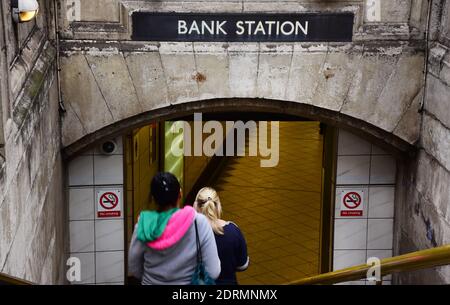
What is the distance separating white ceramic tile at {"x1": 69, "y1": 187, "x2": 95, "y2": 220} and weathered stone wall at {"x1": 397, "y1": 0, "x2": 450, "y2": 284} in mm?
2865

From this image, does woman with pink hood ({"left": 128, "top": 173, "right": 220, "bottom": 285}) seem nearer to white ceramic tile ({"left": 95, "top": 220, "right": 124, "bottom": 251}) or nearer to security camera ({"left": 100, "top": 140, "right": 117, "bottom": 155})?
security camera ({"left": 100, "top": 140, "right": 117, "bottom": 155})

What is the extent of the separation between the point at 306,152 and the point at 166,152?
196 inches

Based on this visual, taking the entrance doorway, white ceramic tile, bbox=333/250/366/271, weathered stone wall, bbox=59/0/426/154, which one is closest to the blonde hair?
weathered stone wall, bbox=59/0/426/154

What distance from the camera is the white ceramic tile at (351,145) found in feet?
23.6

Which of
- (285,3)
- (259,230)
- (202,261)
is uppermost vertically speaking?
(285,3)

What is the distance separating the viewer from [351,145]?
285 inches

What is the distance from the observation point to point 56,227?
6234 mm

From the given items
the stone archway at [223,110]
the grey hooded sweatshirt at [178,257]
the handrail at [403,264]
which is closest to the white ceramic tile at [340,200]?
the stone archway at [223,110]

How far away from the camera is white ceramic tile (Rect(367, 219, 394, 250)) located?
7.38 meters

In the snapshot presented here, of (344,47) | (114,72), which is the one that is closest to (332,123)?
(344,47)

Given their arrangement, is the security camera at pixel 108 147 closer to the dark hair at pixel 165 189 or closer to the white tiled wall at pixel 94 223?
the white tiled wall at pixel 94 223

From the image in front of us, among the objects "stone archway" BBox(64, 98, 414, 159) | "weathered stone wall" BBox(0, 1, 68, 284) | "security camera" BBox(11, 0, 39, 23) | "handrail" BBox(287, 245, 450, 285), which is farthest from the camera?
"stone archway" BBox(64, 98, 414, 159)

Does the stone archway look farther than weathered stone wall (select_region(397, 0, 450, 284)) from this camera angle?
Yes

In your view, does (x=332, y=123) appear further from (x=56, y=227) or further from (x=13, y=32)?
(x=13, y=32)
